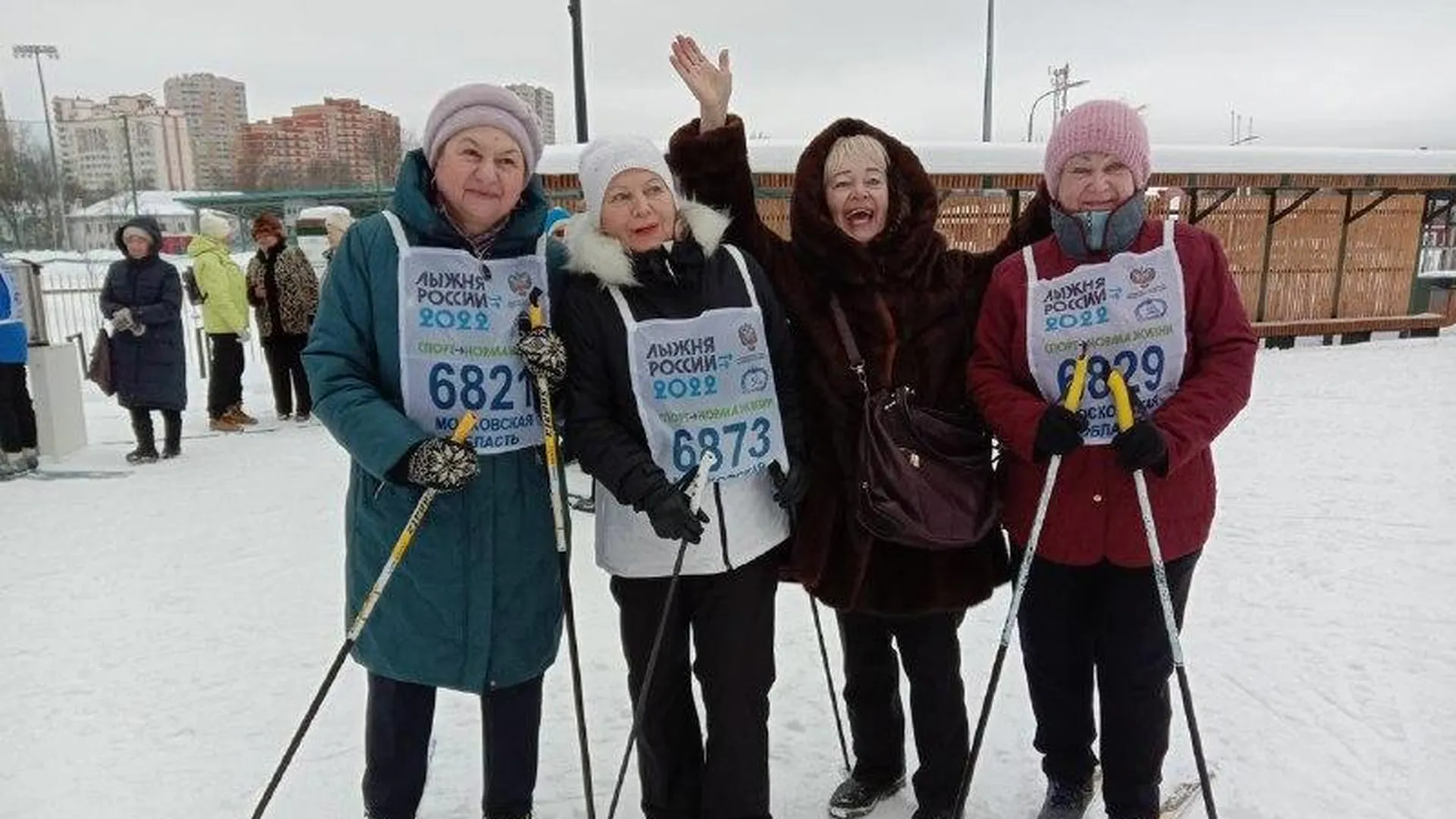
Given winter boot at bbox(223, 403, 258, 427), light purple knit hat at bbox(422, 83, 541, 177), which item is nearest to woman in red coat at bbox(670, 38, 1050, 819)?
light purple knit hat at bbox(422, 83, 541, 177)

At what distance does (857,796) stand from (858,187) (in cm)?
186

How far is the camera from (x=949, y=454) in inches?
99.6

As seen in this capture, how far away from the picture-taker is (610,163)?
244cm

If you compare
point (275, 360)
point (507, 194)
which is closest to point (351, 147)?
point (275, 360)

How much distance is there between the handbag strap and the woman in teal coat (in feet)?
2.65

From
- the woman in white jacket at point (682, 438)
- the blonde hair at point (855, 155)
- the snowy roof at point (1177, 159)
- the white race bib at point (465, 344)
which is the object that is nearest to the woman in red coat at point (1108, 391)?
the blonde hair at point (855, 155)

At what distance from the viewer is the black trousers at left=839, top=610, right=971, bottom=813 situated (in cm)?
265

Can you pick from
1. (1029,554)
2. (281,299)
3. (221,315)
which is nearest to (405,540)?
(1029,554)

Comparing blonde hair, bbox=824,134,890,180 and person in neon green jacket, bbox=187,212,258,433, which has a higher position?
blonde hair, bbox=824,134,890,180

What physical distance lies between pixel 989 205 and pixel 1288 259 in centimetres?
459

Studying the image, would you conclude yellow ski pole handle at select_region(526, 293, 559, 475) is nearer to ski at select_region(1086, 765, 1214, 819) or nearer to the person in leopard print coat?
ski at select_region(1086, 765, 1214, 819)

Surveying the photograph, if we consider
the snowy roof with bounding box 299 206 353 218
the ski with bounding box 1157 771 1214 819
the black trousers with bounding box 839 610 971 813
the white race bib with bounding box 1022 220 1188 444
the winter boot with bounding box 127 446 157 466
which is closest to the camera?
the white race bib with bounding box 1022 220 1188 444

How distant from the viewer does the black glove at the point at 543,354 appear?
2.30m

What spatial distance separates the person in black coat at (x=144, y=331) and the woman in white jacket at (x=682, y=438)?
256 inches
